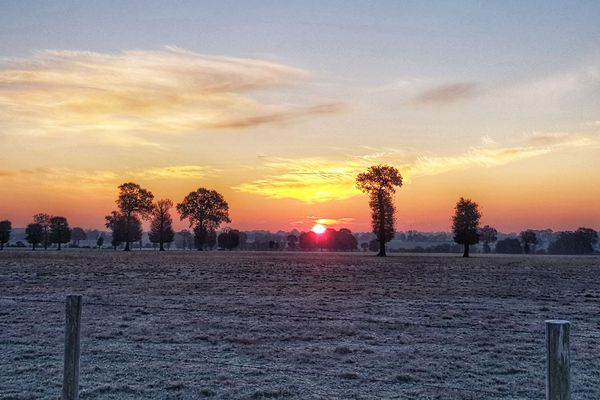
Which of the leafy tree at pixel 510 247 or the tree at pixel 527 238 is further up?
the tree at pixel 527 238

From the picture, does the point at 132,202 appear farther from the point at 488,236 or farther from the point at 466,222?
the point at 488,236

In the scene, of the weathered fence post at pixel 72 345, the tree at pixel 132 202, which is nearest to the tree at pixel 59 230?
the tree at pixel 132 202

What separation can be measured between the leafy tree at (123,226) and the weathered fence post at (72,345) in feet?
396

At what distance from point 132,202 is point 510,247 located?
132007 mm

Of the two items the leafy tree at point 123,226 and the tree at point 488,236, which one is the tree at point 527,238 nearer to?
the tree at point 488,236

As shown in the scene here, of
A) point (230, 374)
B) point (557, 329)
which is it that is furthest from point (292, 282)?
point (557, 329)

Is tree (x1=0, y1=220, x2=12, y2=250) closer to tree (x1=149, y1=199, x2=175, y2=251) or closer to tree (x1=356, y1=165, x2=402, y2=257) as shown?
tree (x1=149, y1=199, x2=175, y2=251)

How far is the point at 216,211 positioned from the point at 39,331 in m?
117

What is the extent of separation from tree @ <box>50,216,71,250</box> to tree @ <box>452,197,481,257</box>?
117 meters

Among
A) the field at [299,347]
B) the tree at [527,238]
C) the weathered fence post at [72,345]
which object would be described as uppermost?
the tree at [527,238]

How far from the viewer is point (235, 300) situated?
77.8 feet

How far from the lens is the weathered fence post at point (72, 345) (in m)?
6.86

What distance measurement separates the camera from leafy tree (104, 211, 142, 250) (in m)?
125

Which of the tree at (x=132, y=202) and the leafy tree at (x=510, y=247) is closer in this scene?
the tree at (x=132, y=202)
